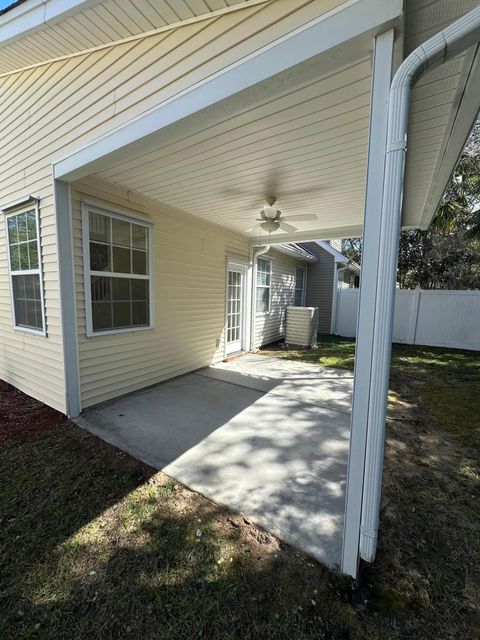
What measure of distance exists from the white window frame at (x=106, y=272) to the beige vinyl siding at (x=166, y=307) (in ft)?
0.18

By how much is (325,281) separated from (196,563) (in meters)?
10.8

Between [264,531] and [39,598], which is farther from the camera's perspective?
[264,531]

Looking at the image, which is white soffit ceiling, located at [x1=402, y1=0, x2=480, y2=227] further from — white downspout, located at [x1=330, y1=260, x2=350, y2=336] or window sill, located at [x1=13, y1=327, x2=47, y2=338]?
white downspout, located at [x1=330, y1=260, x2=350, y2=336]

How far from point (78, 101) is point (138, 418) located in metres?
3.66

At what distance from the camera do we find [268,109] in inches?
87.7

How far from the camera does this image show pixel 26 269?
159 inches

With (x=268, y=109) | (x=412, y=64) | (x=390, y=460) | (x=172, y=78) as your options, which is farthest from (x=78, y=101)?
(x=390, y=460)

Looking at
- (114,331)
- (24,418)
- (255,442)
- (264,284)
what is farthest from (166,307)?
(264,284)

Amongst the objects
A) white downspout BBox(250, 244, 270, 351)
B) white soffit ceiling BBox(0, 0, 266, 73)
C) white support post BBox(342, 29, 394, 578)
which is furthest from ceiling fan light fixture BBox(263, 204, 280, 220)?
white support post BBox(342, 29, 394, 578)

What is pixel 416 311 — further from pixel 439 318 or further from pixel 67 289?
pixel 67 289

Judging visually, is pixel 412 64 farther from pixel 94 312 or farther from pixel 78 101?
pixel 94 312

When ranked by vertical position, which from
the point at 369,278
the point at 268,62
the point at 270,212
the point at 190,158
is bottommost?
the point at 369,278

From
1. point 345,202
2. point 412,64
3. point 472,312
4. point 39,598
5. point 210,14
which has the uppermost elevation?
point 210,14

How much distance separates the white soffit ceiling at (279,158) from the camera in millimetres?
2131
